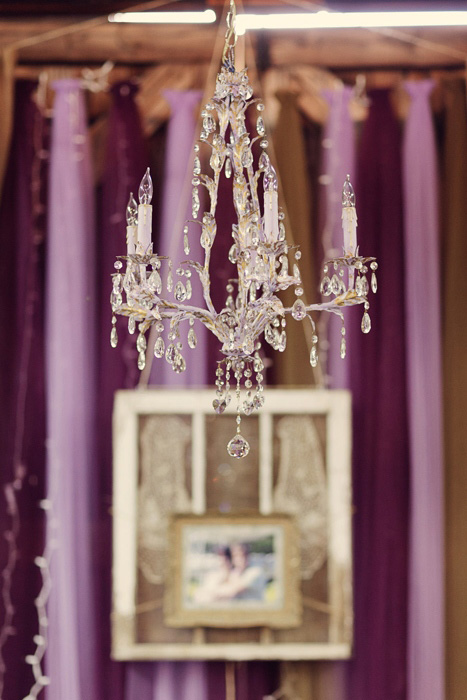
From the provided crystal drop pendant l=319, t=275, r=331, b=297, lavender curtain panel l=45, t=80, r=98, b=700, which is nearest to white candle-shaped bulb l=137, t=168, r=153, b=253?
crystal drop pendant l=319, t=275, r=331, b=297

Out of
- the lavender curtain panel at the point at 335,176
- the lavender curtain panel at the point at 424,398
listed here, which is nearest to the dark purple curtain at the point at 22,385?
the lavender curtain panel at the point at 335,176

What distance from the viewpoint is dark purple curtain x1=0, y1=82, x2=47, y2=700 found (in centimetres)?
298

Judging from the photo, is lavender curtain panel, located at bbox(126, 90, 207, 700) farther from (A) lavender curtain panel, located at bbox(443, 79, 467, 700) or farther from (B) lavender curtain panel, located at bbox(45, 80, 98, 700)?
(A) lavender curtain panel, located at bbox(443, 79, 467, 700)

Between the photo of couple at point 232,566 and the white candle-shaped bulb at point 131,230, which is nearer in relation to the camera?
the white candle-shaped bulb at point 131,230

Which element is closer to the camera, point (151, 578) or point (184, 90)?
point (151, 578)

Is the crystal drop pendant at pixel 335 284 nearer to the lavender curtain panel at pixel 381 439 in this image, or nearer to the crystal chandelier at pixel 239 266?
the crystal chandelier at pixel 239 266

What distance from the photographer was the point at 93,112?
3178mm

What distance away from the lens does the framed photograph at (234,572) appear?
2898 millimetres

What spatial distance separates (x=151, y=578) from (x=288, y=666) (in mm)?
568

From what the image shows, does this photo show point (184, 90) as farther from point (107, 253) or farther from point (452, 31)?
point (452, 31)

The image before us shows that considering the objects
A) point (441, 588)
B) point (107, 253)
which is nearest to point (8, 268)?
point (107, 253)

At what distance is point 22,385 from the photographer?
3.06 m

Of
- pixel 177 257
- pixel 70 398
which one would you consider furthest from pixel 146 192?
pixel 70 398

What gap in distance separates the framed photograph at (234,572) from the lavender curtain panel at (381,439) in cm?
27
